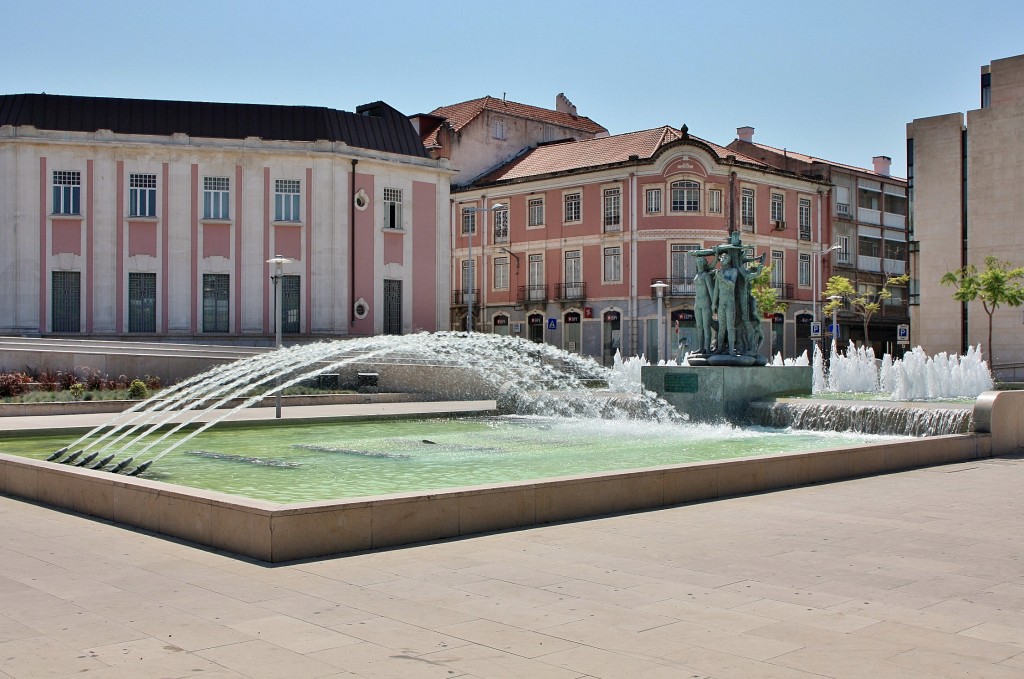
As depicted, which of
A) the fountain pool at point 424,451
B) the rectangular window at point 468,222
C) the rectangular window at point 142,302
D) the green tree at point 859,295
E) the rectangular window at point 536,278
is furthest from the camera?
the rectangular window at point 468,222

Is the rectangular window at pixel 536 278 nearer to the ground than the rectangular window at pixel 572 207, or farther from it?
nearer to the ground

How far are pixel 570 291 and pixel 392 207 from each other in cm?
1687

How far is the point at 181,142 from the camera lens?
1501 inches

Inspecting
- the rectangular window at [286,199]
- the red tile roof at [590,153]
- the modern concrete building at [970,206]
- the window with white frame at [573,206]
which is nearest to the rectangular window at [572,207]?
the window with white frame at [573,206]

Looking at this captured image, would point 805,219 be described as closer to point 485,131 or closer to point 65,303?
point 485,131

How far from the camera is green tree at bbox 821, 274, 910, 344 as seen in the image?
58.0 metres

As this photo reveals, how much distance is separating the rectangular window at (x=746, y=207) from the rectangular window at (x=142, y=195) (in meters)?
30.4

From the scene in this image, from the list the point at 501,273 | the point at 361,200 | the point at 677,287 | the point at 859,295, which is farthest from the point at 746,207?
the point at 361,200

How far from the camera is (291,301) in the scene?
129ft

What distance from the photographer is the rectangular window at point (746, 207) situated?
182ft

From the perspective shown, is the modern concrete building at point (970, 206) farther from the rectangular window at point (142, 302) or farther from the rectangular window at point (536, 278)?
the rectangular window at point (142, 302)

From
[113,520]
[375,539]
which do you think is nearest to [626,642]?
[375,539]

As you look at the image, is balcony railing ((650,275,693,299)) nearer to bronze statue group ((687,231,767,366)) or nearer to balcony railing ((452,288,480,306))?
balcony railing ((452,288,480,306))

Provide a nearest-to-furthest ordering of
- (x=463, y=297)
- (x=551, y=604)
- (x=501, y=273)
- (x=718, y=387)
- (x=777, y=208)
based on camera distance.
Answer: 1. (x=551, y=604)
2. (x=718, y=387)
3. (x=777, y=208)
4. (x=501, y=273)
5. (x=463, y=297)
